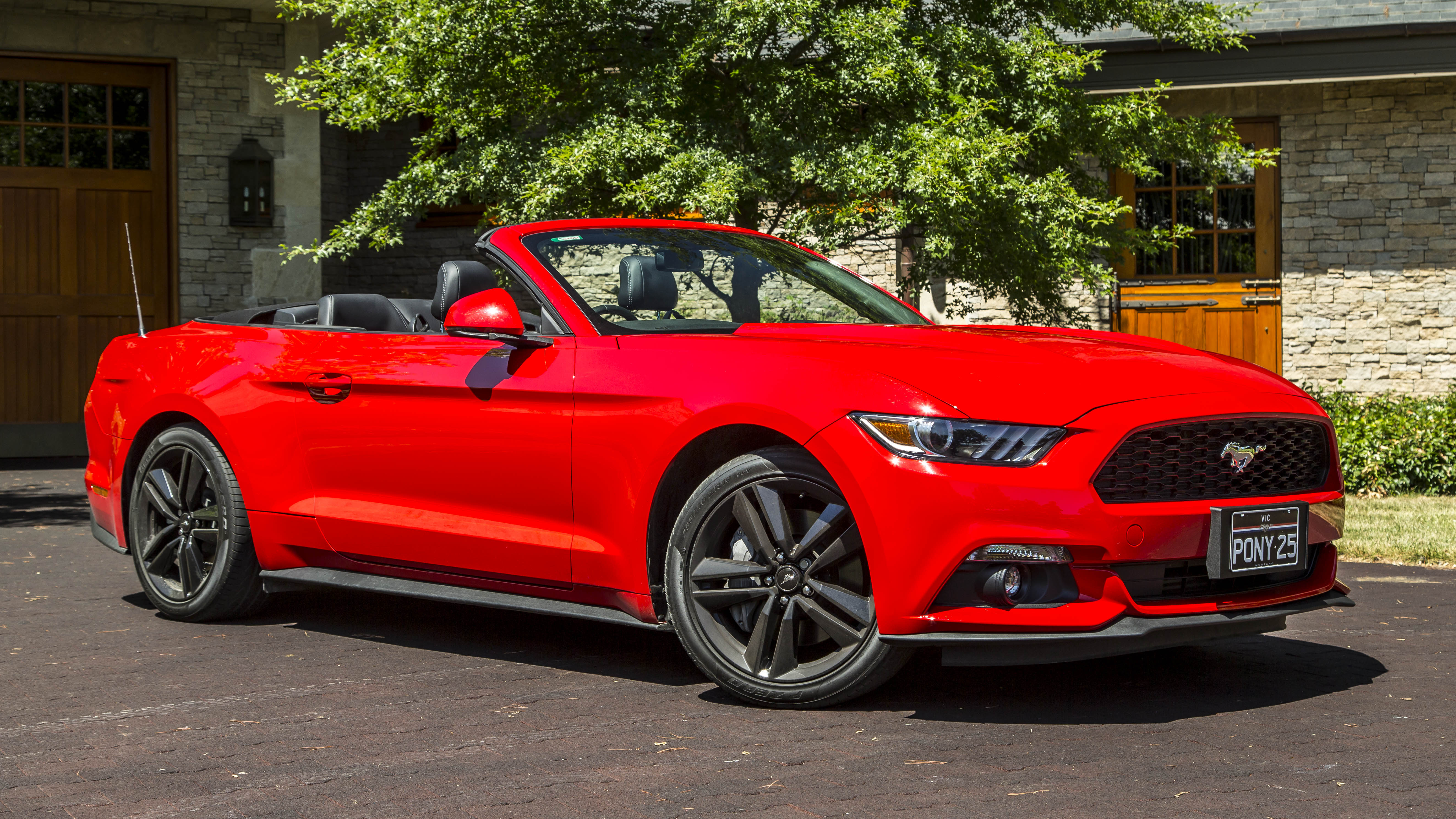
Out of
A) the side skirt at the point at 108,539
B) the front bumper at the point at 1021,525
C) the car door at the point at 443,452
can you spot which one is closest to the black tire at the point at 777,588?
the front bumper at the point at 1021,525

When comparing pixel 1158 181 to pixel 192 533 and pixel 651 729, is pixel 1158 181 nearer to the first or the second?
pixel 192 533

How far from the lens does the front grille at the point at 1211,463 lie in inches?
166

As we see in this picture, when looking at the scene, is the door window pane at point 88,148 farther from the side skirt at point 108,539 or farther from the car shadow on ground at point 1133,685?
the car shadow on ground at point 1133,685

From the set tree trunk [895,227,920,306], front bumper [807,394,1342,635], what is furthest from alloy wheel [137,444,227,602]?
tree trunk [895,227,920,306]

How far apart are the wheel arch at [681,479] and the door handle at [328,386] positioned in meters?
1.47

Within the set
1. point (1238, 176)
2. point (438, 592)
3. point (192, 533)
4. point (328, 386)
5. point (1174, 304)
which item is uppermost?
point (1238, 176)

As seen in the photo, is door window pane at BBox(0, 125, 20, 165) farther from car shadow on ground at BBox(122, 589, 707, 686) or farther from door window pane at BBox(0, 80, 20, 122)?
car shadow on ground at BBox(122, 589, 707, 686)

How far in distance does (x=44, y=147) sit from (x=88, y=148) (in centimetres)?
40

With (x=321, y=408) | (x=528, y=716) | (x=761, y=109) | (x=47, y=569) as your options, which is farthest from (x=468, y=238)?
(x=528, y=716)

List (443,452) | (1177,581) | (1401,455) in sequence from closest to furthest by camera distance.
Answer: (1177,581)
(443,452)
(1401,455)

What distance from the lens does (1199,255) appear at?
52.7 feet

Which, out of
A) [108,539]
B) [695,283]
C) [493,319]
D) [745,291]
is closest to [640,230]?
[695,283]

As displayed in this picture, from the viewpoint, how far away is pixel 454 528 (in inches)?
209

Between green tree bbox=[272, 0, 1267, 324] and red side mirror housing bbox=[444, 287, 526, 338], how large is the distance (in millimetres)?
4168
